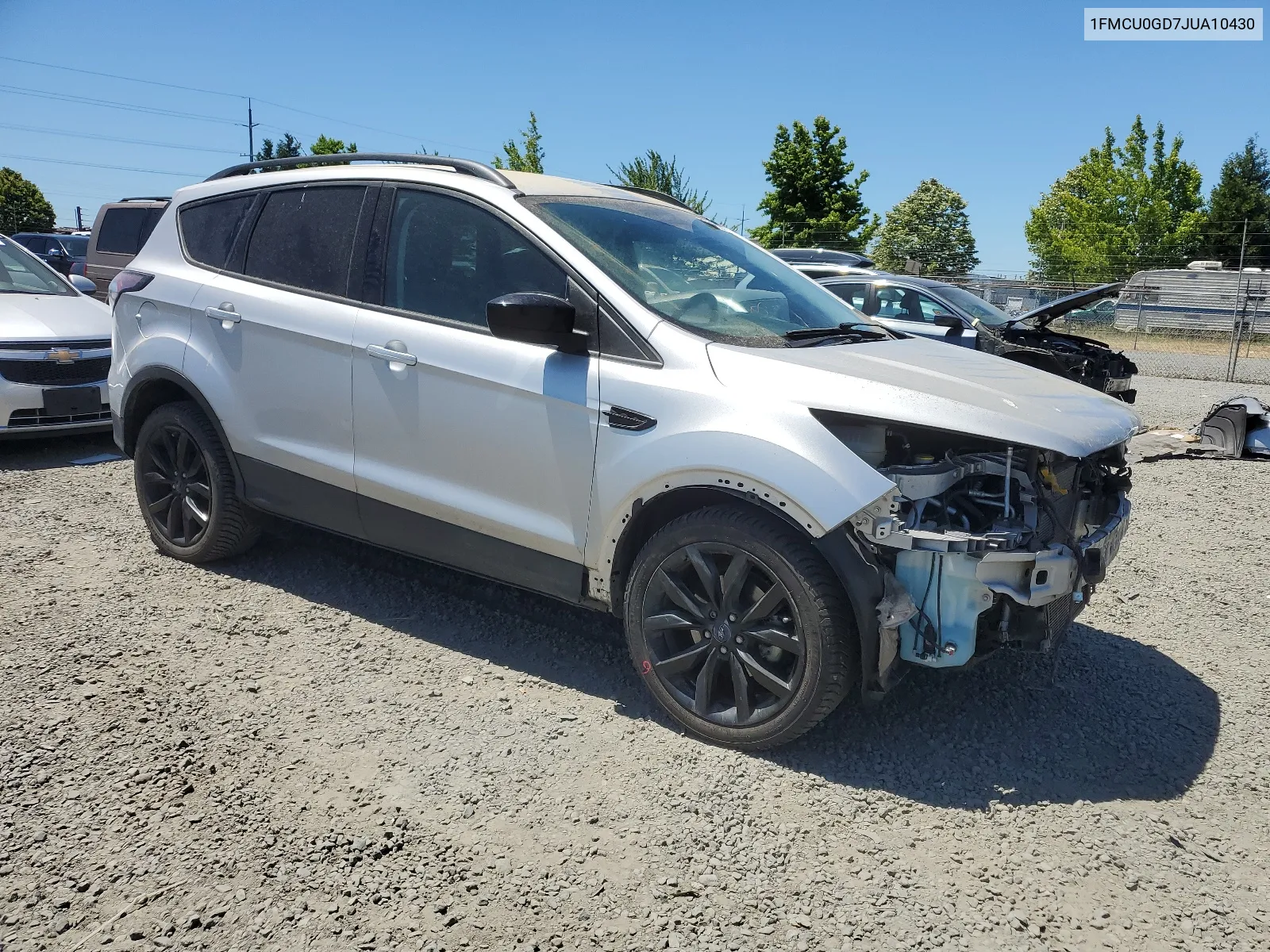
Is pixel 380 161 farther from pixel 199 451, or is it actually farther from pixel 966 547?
pixel 966 547

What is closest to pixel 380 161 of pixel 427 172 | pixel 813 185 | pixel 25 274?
pixel 427 172

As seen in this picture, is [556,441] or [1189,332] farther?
[1189,332]

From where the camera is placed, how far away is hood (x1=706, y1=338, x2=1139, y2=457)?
9.82 feet

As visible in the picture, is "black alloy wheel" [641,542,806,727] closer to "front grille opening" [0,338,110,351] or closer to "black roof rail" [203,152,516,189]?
"black roof rail" [203,152,516,189]

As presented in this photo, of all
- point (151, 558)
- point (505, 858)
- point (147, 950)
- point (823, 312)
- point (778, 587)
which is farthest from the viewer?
point (151, 558)

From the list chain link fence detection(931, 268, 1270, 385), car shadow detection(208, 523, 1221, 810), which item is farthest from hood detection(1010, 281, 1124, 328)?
chain link fence detection(931, 268, 1270, 385)

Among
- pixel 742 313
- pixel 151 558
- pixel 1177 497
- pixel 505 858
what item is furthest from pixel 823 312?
pixel 1177 497

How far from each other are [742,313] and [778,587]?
1187mm

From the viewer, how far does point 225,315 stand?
4.47 m

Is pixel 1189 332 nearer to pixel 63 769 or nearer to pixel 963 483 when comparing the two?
pixel 963 483

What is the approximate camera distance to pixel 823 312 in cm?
416

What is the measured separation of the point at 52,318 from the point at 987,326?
9.26 meters

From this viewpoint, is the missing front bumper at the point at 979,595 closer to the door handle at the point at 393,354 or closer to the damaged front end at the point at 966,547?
the damaged front end at the point at 966,547

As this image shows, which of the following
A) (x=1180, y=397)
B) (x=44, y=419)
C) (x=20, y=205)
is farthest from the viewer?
(x=20, y=205)
